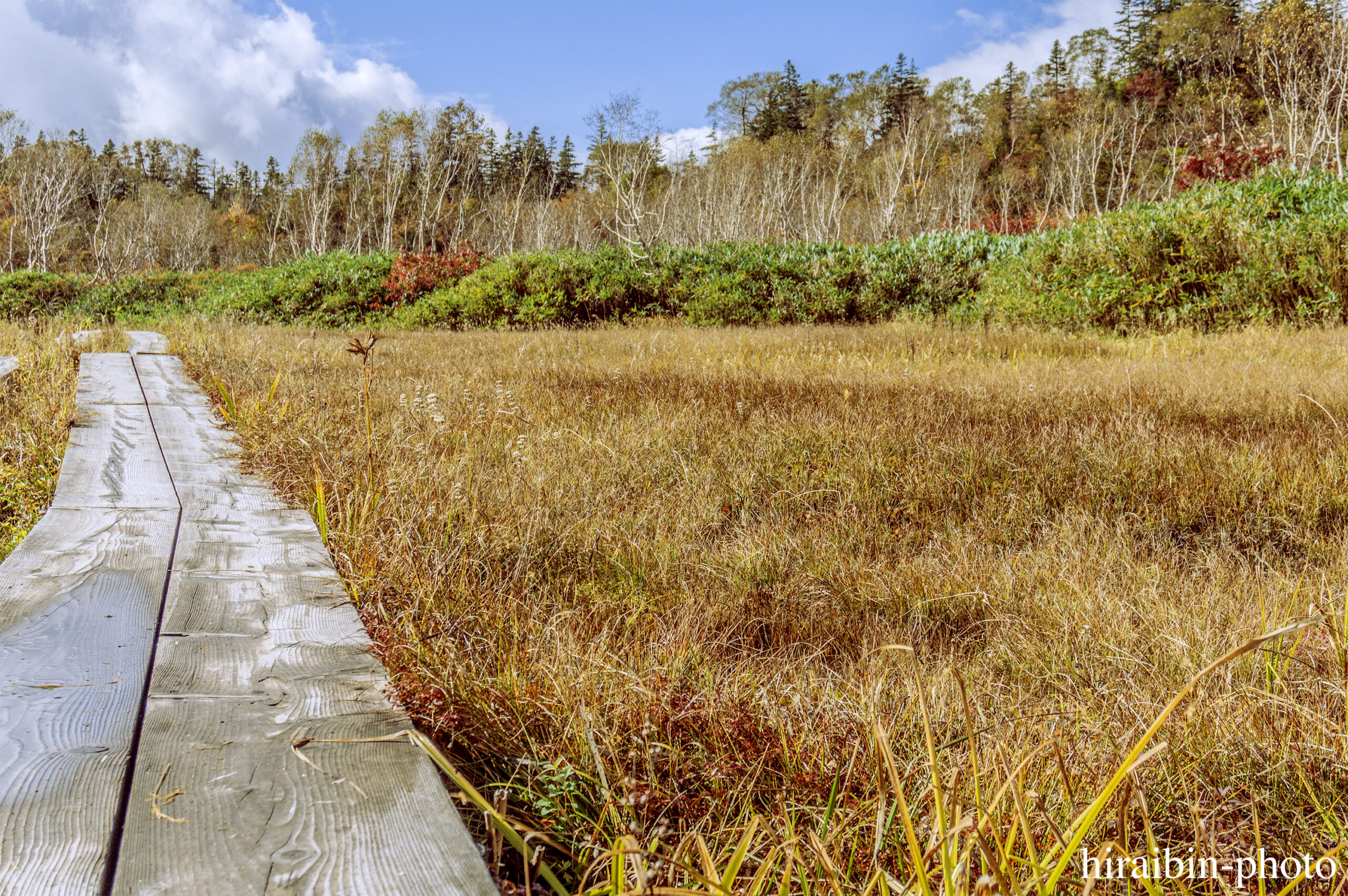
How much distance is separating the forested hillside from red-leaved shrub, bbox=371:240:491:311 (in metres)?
12.9

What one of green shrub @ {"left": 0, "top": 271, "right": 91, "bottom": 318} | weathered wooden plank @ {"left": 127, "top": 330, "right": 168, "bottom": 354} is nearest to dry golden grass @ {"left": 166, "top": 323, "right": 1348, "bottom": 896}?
weathered wooden plank @ {"left": 127, "top": 330, "right": 168, "bottom": 354}

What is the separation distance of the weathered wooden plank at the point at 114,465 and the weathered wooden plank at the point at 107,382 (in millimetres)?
286

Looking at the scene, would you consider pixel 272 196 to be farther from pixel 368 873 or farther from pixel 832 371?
pixel 368 873

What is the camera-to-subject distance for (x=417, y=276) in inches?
565

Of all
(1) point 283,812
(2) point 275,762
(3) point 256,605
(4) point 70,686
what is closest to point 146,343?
(3) point 256,605

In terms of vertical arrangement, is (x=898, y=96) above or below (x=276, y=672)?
above

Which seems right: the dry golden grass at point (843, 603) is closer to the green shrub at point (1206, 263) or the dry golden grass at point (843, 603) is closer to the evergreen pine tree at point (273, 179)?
the green shrub at point (1206, 263)

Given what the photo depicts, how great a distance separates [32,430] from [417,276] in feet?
37.7

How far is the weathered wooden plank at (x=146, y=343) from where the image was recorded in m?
6.02

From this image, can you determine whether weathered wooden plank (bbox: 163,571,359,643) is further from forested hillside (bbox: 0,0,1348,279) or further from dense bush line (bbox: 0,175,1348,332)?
forested hillside (bbox: 0,0,1348,279)

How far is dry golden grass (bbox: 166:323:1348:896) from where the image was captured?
126 centimetres

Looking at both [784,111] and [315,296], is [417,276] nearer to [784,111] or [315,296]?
[315,296]

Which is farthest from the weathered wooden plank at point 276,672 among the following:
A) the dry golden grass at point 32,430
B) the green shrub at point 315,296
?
the green shrub at point 315,296

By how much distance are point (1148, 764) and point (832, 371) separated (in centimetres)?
517
